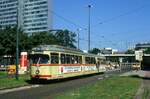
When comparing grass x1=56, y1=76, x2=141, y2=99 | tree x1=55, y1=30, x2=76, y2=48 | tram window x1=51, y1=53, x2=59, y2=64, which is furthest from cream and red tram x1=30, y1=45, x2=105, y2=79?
tree x1=55, y1=30, x2=76, y2=48

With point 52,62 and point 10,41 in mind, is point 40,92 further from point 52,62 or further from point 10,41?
point 10,41

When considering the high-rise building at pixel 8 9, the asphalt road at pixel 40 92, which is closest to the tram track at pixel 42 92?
the asphalt road at pixel 40 92

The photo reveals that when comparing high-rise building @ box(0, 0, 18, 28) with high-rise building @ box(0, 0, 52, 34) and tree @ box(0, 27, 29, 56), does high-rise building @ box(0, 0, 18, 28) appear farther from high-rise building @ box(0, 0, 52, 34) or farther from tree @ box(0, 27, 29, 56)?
tree @ box(0, 27, 29, 56)

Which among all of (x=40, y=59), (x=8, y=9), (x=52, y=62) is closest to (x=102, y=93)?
(x=52, y=62)

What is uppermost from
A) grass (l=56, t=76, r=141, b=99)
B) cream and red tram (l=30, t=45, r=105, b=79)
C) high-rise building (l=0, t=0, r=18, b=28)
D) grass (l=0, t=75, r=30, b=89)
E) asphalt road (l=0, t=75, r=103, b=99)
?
high-rise building (l=0, t=0, r=18, b=28)

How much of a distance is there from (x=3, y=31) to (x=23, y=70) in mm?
28117

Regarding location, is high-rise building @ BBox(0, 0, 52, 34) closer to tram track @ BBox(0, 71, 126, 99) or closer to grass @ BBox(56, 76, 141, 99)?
tram track @ BBox(0, 71, 126, 99)

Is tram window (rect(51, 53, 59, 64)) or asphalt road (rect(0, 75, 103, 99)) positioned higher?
tram window (rect(51, 53, 59, 64))

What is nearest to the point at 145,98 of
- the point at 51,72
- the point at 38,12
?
the point at 51,72

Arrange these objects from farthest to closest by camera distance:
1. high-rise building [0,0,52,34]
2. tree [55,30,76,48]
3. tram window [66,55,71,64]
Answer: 1. tree [55,30,76,48]
2. high-rise building [0,0,52,34]
3. tram window [66,55,71,64]

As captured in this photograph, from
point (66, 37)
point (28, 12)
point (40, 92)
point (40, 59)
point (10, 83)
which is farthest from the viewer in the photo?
point (66, 37)

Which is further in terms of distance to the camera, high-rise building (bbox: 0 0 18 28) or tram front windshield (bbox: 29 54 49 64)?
high-rise building (bbox: 0 0 18 28)

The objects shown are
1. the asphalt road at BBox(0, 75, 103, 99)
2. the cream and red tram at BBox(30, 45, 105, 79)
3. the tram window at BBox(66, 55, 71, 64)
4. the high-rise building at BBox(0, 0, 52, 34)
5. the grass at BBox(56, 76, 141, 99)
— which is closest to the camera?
the grass at BBox(56, 76, 141, 99)

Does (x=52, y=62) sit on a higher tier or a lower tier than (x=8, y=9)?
lower
